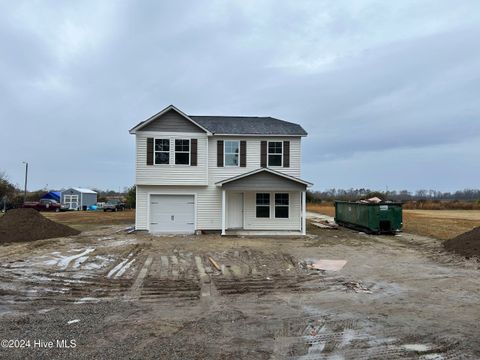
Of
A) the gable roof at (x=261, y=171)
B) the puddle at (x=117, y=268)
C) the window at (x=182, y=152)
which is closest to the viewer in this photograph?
the puddle at (x=117, y=268)

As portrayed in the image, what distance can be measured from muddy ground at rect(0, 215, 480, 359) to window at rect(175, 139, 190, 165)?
708 cm

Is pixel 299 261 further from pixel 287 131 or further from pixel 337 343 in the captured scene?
pixel 287 131

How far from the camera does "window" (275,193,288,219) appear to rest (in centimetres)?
2080

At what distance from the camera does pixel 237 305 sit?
7117 mm

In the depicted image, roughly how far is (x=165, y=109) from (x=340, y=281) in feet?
43.7

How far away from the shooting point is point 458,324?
19.9 feet

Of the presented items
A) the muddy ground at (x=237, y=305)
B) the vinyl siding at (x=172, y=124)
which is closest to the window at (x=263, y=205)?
the vinyl siding at (x=172, y=124)

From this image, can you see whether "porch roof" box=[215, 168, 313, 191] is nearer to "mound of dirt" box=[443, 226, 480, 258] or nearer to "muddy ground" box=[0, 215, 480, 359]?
"muddy ground" box=[0, 215, 480, 359]

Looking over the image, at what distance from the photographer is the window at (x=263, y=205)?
2073cm

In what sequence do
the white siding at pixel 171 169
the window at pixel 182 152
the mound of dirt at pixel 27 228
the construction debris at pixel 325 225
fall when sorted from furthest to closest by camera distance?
1. the construction debris at pixel 325 225
2. the window at pixel 182 152
3. the white siding at pixel 171 169
4. the mound of dirt at pixel 27 228

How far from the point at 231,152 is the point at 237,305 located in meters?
14.0

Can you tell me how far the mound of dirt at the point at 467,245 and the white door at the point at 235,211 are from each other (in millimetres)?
9967

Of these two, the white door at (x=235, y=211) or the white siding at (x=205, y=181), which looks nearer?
the white siding at (x=205, y=181)

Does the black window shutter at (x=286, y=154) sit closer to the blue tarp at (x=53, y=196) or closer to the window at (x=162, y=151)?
the window at (x=162, y=151)
